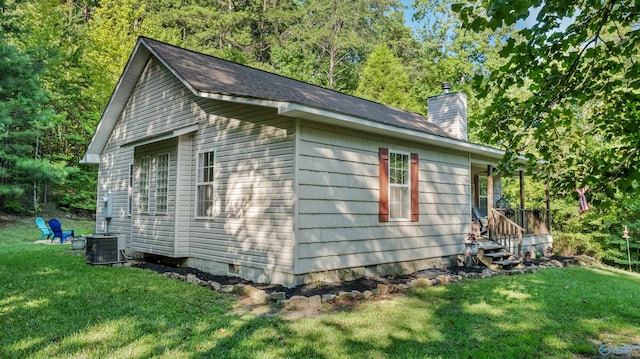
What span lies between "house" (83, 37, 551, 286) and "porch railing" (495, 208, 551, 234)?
1.73 m

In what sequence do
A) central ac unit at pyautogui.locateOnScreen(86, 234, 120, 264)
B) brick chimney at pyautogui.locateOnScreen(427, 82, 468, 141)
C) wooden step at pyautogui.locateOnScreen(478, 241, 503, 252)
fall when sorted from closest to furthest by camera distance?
central ac unit at pyautogui.locateOnScreen(86, 234, 120, 264), wooden step at pyautogui.locateOnScreen(478, 241, 503, 252), brick chimney at pyautogui.locateOnScreen(427, 82, 468, 141)

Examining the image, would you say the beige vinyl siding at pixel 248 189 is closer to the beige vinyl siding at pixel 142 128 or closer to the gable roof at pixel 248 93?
the gable roof at pixel 248 93

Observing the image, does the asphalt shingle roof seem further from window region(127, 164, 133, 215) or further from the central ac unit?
the central ac unit

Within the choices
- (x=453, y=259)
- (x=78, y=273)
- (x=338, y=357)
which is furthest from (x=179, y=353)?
(x=453, y=259)

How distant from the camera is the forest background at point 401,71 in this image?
12.0 feet

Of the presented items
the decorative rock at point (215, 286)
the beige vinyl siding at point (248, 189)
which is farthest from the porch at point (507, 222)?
the decorative rock at point (215, 286)

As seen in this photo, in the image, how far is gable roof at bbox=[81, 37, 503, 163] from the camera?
6.78 meters

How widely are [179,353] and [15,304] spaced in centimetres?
322

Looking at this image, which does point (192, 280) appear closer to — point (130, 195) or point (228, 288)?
point (228, 288)

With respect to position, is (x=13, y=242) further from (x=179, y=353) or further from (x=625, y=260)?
(x=625, y=260)

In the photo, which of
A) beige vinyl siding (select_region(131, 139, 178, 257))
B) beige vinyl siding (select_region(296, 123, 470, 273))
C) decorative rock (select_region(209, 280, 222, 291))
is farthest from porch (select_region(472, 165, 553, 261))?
beige vinyl siding (select_region(131, 139, 178, 257))

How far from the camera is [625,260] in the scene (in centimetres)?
1714

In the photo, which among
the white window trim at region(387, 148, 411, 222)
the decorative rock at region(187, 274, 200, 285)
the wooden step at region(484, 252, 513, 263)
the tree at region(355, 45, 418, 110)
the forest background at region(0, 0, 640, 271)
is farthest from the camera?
the tree at region(355, 45, 418, 110)

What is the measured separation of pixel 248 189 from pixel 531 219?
10166 millimetres
